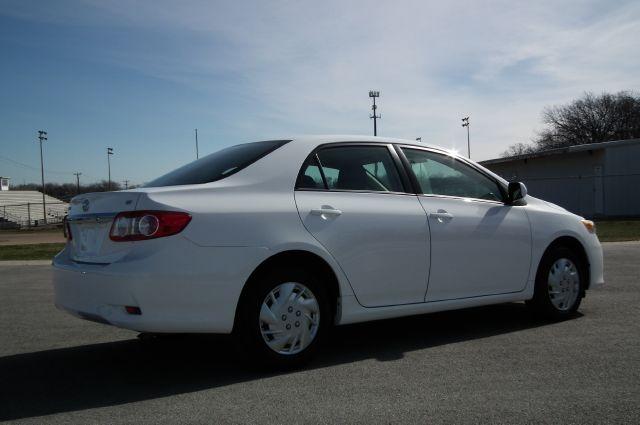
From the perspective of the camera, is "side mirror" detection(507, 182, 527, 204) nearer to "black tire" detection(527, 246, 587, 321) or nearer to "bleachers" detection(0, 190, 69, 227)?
"black tire" detection(527, 246, 587, 321)

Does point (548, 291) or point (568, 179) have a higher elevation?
point (568, 179)

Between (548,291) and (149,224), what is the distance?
364 centimetres

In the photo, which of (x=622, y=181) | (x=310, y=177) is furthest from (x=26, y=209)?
(x=310, y=177)

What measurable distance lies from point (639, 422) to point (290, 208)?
2332 millimetres

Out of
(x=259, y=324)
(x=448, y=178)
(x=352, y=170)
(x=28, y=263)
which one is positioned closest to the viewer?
(x=259, y=324)

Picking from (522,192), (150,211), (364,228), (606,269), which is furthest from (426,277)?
(606,269)

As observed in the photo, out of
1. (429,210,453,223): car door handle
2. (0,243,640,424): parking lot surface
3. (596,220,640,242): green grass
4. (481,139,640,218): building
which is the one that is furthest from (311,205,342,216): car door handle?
(481,139,640,218): building

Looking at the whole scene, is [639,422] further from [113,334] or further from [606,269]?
[606,269]

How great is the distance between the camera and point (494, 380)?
377cm

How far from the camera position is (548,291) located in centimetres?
543

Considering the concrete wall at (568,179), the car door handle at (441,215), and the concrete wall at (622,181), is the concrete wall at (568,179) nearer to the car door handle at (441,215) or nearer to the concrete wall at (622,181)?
the concrete wall at (622,181)

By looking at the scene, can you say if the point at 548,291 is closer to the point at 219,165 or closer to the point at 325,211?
the point at 325,211

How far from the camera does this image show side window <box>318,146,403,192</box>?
446 cm

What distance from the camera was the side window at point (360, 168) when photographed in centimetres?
446
